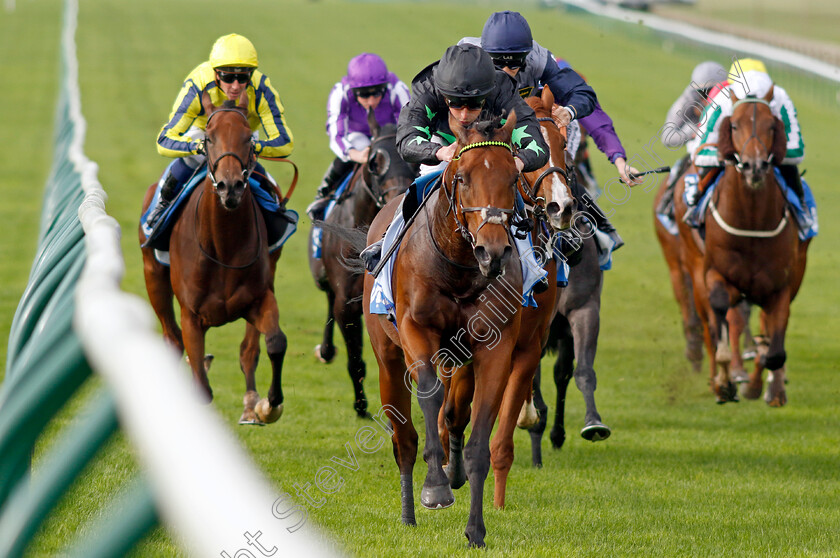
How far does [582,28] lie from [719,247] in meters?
42.8

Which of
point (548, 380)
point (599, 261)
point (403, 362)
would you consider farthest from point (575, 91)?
point (548, 380)

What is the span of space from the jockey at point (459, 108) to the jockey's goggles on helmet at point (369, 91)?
3.07 metres

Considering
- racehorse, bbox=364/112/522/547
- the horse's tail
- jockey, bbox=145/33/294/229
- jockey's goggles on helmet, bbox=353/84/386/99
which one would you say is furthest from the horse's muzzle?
jockey's goggles on helmet, bbox=353/84/386/99

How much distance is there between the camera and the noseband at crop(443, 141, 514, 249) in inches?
180

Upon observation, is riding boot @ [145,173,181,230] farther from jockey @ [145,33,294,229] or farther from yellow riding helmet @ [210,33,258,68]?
yellow riding helmet @ [210,33,258,68]

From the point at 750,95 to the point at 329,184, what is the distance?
10.6 feet

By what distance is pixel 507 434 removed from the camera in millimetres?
5844

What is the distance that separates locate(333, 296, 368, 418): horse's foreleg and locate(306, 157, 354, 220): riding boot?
95 centimetres

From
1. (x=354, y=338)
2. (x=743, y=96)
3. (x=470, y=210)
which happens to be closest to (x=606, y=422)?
(x=354, y=338)

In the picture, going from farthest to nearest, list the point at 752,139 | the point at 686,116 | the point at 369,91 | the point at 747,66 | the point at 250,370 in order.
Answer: the point at 686,116
the point at 747,66
the point at 369,91
the point at 752,139
the point at 250,370

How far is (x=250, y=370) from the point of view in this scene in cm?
802

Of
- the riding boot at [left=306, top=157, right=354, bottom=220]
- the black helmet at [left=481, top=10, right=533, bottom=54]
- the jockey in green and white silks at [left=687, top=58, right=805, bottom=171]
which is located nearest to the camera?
the black helmet at [left=481, top=10, right=533, bottom=54]

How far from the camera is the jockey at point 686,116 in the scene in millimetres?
9859

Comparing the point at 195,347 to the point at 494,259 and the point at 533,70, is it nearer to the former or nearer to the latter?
the point at 533,70
